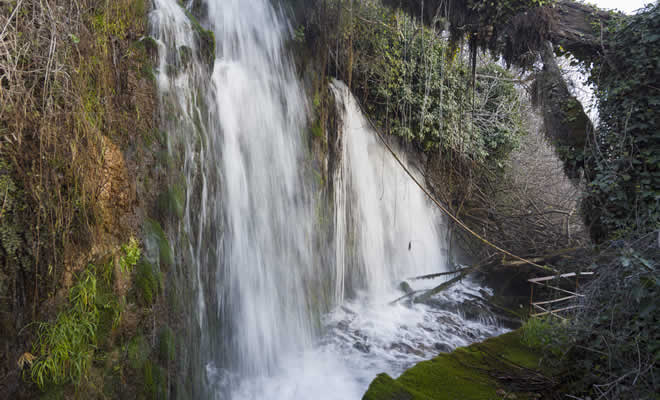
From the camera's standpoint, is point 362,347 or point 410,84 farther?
point 410,84

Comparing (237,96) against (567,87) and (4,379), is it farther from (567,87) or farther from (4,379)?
(567,87)

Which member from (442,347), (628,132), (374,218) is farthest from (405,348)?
(628,132)

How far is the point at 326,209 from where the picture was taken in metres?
7.07

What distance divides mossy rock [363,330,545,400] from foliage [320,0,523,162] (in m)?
4.45

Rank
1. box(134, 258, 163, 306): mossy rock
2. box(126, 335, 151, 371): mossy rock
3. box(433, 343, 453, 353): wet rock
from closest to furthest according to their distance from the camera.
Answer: box(126, 335, 151, 371): mossy rock, box(134, 258, 163, 306): mossy rock, box(433, 343, 453, 353): wet rock

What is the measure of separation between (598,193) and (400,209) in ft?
15.2

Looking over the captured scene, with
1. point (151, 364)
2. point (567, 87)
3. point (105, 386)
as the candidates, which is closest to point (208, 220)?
point (151, 364)

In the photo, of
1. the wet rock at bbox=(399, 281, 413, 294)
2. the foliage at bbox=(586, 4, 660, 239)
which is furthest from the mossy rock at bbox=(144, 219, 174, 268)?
the wet rock at bbox=(399, 281, 413, 294)

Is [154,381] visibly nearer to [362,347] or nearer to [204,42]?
[362,347]

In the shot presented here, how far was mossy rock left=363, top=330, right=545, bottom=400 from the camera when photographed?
8.71 feet

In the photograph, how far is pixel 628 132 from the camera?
452cm

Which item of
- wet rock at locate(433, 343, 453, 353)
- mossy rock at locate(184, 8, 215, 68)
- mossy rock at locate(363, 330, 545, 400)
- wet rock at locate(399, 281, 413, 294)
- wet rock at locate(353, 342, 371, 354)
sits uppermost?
mossy rock at locate(184, 8, 215, 68)

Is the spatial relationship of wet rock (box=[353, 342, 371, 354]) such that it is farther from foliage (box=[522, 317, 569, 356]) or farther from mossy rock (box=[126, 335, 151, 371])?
mossy rock (box=[126, 335, 151, 371])

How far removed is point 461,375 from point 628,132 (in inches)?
144
